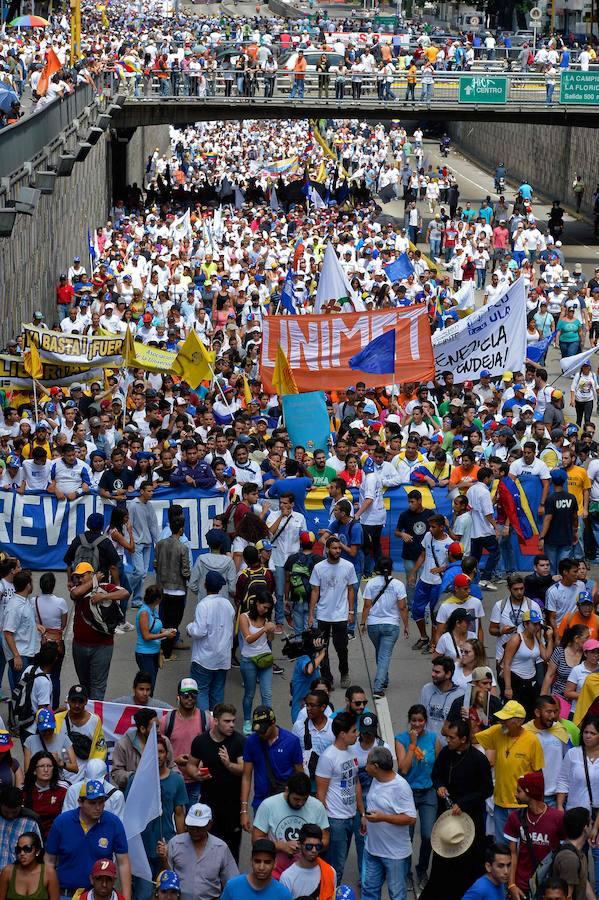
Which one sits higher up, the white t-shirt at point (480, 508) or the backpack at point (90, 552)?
the backpack at point (90, 552)

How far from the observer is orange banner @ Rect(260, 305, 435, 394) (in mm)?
19266

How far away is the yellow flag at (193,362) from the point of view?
61.9 feet

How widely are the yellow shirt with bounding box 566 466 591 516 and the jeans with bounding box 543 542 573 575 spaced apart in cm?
66

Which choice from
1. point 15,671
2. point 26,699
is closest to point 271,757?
point 26,699

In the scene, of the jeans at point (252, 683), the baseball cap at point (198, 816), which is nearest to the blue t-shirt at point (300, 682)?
the jeans at point (252, 683)

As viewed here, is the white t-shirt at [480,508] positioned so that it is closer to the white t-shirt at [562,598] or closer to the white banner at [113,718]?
the white t-shirt at [562,598]

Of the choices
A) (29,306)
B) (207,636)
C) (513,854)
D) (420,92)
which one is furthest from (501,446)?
(420,92)

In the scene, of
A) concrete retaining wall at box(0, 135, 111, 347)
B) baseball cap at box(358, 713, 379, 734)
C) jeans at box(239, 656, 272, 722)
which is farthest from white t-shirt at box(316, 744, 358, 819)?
concrete retaining wall at box(0, 135, 111, 347)

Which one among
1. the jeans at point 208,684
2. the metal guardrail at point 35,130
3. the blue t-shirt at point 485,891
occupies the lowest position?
the jeans at point 208,684

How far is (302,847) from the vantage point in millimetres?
8281

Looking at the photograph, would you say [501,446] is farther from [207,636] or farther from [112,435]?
[207,636]

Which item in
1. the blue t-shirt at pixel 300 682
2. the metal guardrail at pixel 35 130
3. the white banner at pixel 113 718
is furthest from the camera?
the metal guardrail at pixel 35 130

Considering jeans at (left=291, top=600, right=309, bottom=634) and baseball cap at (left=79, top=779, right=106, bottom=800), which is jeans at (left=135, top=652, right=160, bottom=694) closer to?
jeans at (left=291, top=600, right=309, bottom=634)

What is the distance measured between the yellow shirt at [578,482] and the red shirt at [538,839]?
698 centimetres
